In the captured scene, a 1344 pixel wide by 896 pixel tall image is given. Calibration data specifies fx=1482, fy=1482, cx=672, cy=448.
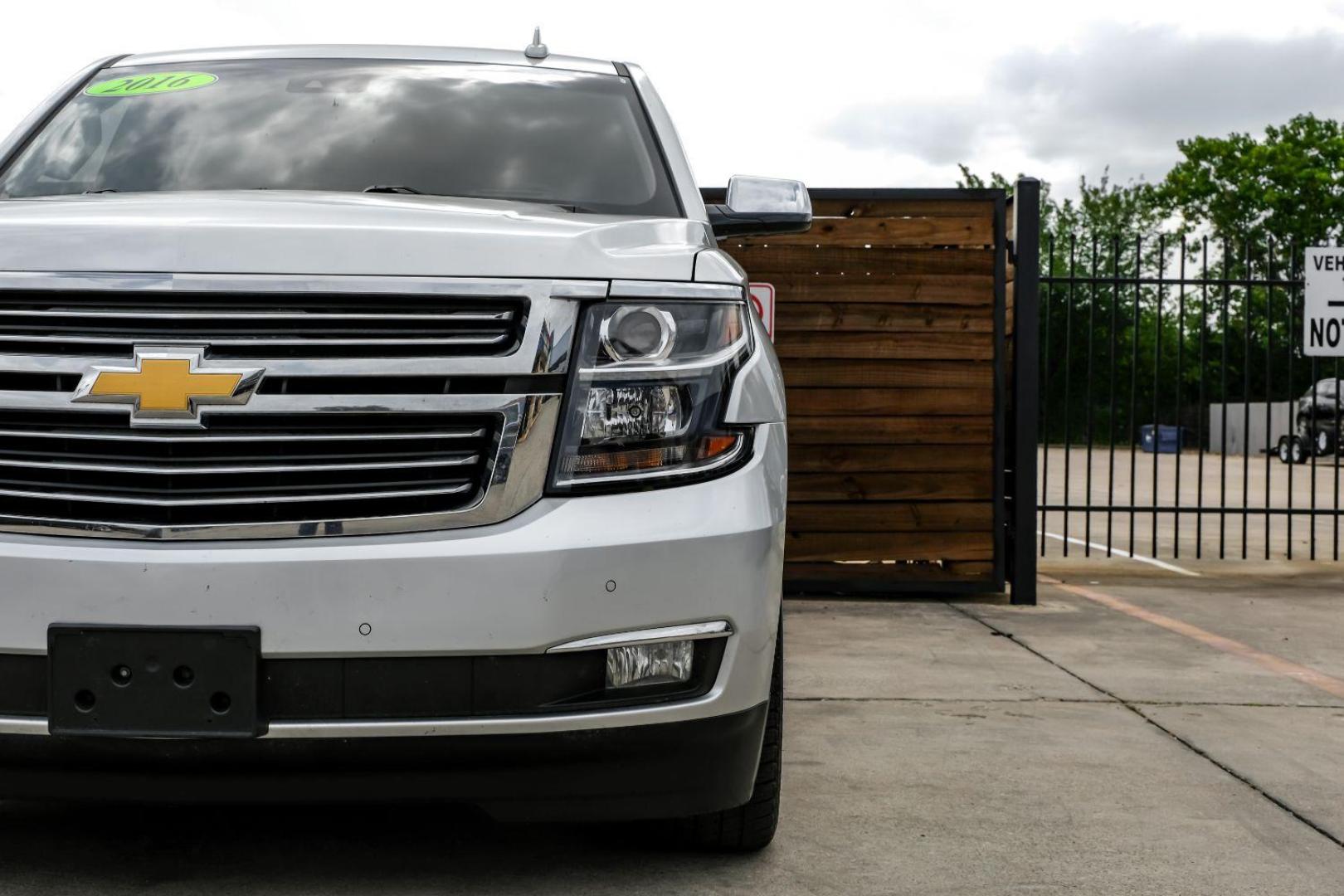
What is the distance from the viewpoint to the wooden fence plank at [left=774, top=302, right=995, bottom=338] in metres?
8.05

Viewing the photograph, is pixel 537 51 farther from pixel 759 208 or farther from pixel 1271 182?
pixel 1271 182

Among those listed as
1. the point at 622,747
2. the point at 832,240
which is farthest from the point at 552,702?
the point at 832,240

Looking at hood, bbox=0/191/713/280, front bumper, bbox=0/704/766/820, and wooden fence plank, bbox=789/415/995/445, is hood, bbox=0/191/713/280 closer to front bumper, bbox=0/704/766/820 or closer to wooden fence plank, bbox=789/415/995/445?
front bumper, bbox=0/704/766/820

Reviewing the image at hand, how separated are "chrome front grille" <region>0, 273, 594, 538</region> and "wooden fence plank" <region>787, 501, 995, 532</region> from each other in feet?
18.5

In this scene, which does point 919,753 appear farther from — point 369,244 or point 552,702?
point 369,244

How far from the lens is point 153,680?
251 cm

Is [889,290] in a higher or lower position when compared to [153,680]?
higher

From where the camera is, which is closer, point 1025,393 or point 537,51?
point 537,51

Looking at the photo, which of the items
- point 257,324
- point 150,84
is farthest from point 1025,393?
point 257,324

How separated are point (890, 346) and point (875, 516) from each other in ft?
3.07

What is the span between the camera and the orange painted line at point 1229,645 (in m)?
5.99

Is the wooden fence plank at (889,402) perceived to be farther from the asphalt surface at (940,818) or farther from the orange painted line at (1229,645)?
the asphalt surface at (940,818)

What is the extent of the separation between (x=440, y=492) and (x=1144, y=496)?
2078cm

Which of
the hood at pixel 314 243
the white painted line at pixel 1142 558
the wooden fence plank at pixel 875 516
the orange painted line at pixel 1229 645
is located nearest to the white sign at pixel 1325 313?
the white painted line at pixel 1142 558
